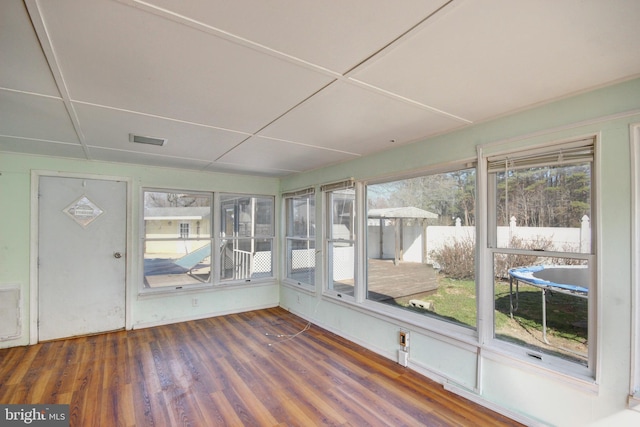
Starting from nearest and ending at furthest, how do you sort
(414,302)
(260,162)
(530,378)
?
(530,378) < (414,302) < (260,162)

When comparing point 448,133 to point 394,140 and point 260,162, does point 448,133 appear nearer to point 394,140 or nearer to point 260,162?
point 394,140

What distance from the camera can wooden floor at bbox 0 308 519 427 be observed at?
7.41 ft

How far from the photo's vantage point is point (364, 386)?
2.69 metres

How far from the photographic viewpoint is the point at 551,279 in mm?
2193

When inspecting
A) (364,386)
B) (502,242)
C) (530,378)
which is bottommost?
(364,386)

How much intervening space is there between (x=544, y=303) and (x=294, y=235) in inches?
142

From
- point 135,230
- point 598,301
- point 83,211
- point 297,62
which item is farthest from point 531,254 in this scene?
point 83,211

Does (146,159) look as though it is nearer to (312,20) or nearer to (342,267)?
(342,267)

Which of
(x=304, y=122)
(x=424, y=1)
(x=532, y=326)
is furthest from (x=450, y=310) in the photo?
(x=424, y=1)

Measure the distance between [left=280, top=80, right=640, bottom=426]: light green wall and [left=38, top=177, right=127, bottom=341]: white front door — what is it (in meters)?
3.88

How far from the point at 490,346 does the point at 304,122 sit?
7.62 feet

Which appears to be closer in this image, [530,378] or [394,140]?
[530,378]

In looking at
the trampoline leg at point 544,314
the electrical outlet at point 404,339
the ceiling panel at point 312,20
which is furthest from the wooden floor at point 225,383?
the ceiling panel at point 312,20

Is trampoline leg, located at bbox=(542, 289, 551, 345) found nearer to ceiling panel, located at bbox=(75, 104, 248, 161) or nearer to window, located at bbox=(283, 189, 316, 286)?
ceiling panel, located at bbox=(75, 104, 248, 161)
